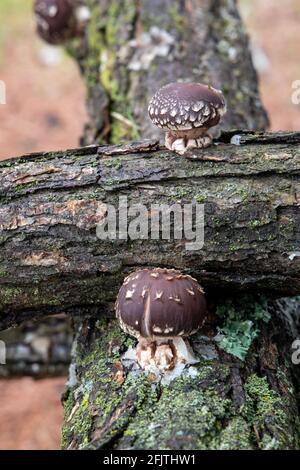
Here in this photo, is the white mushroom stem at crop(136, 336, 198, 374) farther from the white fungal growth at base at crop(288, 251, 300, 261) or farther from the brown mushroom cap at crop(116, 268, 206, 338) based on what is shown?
the white fungal growth at base at crop(288, 251, 300, 261)

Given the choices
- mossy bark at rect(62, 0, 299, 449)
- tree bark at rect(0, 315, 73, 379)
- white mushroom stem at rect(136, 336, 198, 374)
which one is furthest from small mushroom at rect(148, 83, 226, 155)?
tree bark at rect(0, 315, 73, 379)

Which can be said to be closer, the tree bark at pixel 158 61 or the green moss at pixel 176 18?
the tree bark at pixel 158 61

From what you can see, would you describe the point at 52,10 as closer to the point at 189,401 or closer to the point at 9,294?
the point at 9,294

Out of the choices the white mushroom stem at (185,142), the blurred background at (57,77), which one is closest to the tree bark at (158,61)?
the white mushroom stem at (185,142)

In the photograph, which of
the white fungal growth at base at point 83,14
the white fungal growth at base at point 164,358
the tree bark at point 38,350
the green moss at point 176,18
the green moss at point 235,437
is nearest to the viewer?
the green moss at point 235,437

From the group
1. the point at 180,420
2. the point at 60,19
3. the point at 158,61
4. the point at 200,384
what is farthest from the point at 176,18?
the point at 180,420

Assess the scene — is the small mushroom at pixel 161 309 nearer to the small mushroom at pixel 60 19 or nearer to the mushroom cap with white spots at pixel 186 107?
the mushroom cap with white spots at pixel 186 107
